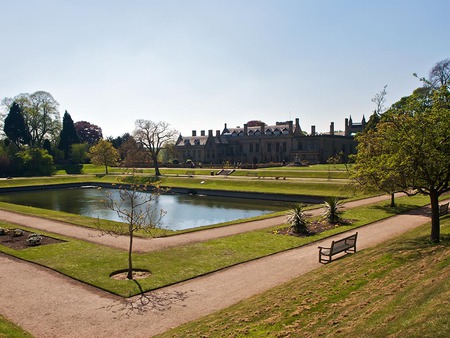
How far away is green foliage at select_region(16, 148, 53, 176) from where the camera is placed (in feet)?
254

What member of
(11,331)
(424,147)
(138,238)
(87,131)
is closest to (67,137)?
(87,131)

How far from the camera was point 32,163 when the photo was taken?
78000 mm

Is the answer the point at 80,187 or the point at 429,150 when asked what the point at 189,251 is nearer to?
the point at 429,150

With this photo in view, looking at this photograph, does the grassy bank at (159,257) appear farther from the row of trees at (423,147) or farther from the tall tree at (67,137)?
the tall tree at (67,137)

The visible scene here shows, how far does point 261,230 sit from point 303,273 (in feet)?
28.9

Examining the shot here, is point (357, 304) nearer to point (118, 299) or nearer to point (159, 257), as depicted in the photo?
point (118, 299)

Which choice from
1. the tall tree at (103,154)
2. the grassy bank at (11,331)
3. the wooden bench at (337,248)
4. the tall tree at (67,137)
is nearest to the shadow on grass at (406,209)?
the wooden bench at (337,248)

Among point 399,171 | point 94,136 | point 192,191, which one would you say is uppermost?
point 94,136

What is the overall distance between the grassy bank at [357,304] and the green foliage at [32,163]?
76436 millimetres

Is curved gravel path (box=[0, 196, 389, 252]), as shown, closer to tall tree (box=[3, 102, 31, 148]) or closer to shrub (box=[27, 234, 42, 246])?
shrub (box=[27, 234, 42, 246])

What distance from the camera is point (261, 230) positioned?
24047 millimetres

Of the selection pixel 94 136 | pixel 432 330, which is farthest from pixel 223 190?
pixel 94 136

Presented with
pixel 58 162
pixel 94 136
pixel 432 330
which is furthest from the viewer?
pixel 94 136

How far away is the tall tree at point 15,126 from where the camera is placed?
86.9 metres
